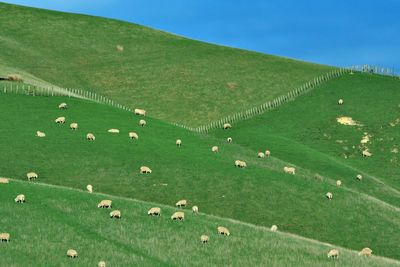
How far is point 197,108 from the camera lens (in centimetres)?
10994

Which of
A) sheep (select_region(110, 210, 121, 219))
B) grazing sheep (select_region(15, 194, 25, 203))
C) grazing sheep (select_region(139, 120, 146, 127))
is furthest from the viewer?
grazing sheep (select_region(139, 120, 146, 127))

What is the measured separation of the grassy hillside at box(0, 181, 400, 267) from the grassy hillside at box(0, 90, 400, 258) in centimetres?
632

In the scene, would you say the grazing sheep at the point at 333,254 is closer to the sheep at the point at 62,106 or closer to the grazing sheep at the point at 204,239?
the grazing sheep at the point at 204,239

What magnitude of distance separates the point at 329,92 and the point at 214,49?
3628 centimetres

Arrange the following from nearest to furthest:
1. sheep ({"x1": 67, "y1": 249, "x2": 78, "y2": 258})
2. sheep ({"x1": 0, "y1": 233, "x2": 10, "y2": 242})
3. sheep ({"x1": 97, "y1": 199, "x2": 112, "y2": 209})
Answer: sheep ({"x1": 67, "y1": 249, "x2": 78, "y2": 258}), sheep ({"x1": 0, "y1": 233, "x2": 10, "y2": 242}), sheep ({"x1": 97, "y1": 199, "x2": 112, "y2": 209})

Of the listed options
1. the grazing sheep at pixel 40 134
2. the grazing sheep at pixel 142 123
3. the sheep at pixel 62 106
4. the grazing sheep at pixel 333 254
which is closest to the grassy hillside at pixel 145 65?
the grazing sheep at pixel 142 123

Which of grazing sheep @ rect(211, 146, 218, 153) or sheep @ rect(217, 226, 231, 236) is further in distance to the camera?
grazing sheep @ rect(211, 146, 218, 153)

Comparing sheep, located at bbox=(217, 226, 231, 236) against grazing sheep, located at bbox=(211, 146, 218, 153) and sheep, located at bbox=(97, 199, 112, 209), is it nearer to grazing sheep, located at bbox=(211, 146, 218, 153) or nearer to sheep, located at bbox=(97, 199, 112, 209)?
sheep, located at bbox=(97, 199, 112, 209)

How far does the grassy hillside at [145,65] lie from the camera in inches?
4471

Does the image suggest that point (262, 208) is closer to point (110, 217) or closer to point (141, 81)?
point (110, 217)

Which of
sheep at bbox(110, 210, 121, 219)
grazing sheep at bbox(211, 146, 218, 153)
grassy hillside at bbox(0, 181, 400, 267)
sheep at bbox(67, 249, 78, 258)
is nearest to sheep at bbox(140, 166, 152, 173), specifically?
grassy hillside at bbox(0, 181, 400, 267)

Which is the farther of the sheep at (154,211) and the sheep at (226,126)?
the sheep at (226,126)

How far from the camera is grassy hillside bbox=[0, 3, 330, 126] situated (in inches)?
4471

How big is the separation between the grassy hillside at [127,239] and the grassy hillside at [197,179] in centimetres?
632
